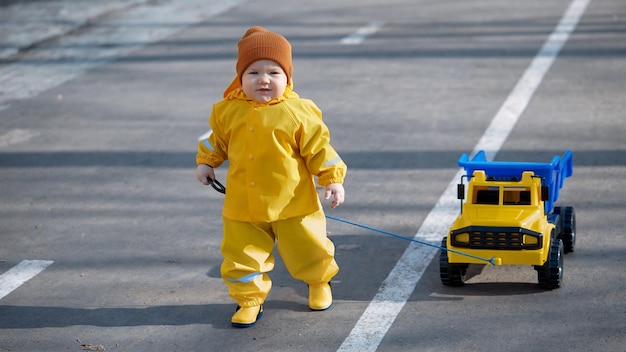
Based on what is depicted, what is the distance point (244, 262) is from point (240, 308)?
11.5 inches

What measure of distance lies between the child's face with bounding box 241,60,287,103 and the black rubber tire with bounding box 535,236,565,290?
1768 mm

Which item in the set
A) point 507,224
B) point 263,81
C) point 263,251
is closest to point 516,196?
point 507,224

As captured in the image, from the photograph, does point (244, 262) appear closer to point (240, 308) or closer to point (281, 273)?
point (240, 308)

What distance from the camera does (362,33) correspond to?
48.2 feet

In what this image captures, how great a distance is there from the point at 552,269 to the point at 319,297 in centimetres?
130

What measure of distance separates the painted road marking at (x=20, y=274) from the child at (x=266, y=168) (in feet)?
5.04

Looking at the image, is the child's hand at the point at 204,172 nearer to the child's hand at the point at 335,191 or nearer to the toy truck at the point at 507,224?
the child's hand at the point at 335,191

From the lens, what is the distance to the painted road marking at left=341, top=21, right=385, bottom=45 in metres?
14.2

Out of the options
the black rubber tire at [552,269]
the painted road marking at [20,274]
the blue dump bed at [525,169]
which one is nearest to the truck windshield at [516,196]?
the blue dump bed at [525,169]

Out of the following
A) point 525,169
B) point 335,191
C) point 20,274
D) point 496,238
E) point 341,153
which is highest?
point 335,191

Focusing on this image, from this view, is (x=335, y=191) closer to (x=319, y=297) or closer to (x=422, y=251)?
(x=319, y=297)

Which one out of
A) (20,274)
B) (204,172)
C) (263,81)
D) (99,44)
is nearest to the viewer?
(263,81)

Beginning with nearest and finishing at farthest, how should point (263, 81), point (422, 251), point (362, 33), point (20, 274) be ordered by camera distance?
1. point (263, 81)
2. point (20, 274)
3. point (422, 251)
4. point (362, 33)

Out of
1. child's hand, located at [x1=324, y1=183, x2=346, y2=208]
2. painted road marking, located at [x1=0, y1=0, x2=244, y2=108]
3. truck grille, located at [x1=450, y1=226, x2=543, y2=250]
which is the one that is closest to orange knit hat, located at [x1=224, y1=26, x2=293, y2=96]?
child's hand, located at [x1=324, y1=183, x2=346, y2=208]
